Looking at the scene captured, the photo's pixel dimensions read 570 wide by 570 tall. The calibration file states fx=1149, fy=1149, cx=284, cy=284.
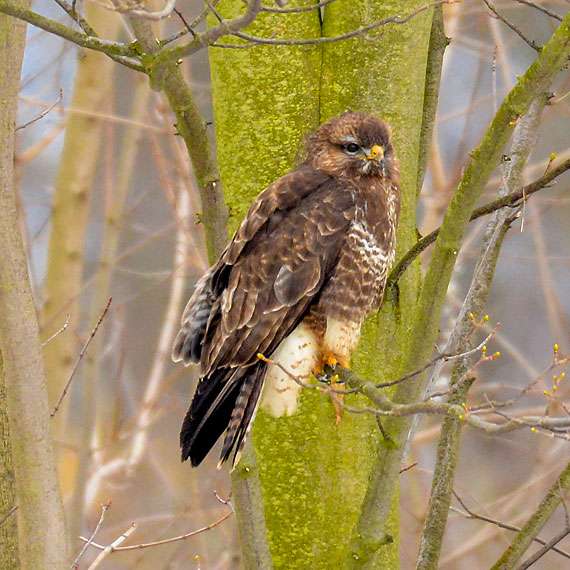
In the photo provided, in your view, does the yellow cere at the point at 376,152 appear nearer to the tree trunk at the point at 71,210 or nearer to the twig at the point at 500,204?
the twig at the point at 500,204

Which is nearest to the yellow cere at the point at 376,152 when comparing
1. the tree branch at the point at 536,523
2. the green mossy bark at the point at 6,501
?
the tree branch at the point at 536,523

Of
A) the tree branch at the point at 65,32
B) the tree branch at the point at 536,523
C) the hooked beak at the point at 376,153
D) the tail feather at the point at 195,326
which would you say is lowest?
the tree branch at the point at 536,523

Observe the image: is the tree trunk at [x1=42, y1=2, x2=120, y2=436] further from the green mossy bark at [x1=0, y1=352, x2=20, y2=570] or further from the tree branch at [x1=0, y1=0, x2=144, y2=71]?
the tree branch at [x1=0, y1=0, x2=144, y2=71]

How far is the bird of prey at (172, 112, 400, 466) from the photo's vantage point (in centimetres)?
354

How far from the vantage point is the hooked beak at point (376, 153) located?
382 cm

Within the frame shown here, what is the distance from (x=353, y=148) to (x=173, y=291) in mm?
3588

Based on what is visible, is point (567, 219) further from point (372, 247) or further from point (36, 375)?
point (36, 375)

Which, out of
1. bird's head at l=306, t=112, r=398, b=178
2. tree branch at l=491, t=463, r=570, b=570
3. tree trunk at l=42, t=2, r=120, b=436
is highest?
tree trunk at l=42, t=2, r=120, b=436

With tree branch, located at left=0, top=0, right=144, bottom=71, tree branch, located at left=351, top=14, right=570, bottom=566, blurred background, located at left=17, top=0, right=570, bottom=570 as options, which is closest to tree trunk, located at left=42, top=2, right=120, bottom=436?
blurred background, located at left=17, top=0, right=570, bottom=570

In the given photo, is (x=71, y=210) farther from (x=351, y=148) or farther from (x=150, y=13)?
(x=150, y=13)

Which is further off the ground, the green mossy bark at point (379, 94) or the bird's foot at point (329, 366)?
the green mossy bark at point (379, 94)

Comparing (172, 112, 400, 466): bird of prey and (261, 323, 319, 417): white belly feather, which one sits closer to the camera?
(172, 112, 400, 466): bird of prey

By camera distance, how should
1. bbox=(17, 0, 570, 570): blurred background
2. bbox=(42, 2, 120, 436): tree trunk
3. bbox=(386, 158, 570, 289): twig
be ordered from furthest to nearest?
bbox=(17, 0, 570, 570): blurred background → bbox=(42, 2, 120, 436): tree trunk → bbox=(386, 158, 570, 289): twig

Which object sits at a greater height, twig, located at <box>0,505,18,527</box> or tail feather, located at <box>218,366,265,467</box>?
tail feather, located at <box>218,366,265,467</box>
